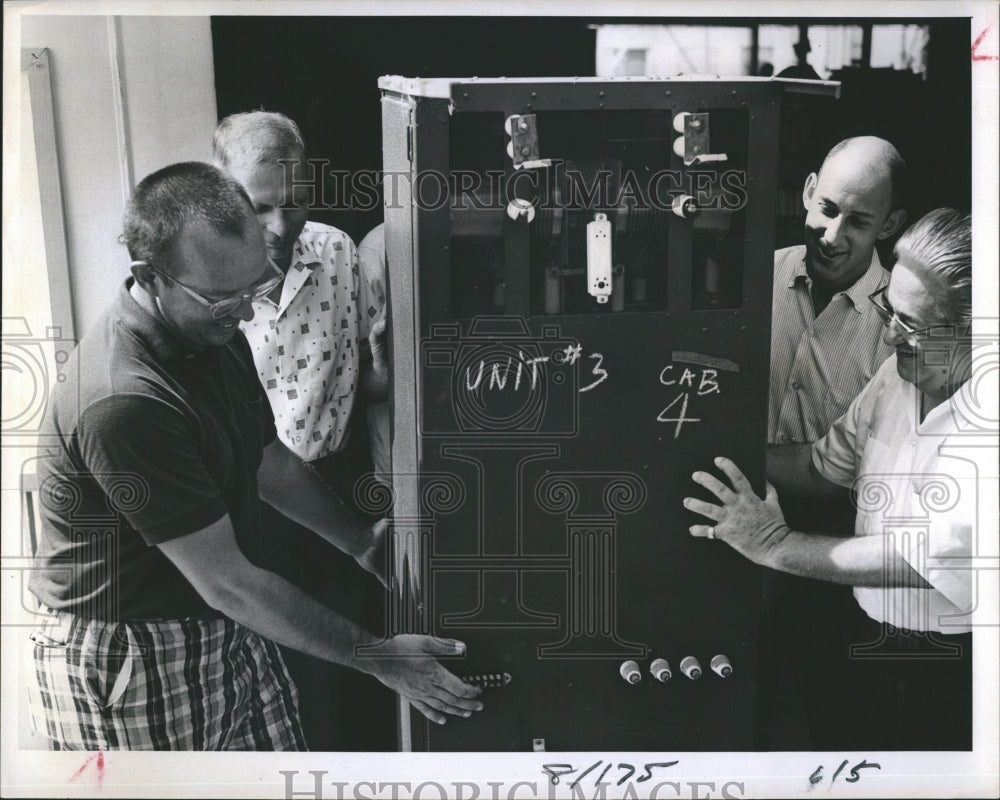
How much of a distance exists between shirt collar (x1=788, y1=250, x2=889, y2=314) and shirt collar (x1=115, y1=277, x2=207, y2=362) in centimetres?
178

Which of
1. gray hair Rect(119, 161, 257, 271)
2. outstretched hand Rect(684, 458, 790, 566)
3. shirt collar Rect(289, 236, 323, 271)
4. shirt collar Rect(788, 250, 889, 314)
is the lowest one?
outstretched hand Rect(684, 458, 790, 566)

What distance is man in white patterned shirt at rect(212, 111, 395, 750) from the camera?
318cm

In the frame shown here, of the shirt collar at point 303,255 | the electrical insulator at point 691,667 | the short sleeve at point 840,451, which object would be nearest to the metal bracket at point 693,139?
the short sleeve at point 840,451

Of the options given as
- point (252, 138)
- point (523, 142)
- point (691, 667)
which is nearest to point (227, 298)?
point (252, 138)

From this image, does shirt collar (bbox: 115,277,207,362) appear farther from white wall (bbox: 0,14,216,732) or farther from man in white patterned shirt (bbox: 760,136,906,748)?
man in white patterned shirt (bbox: 760,136,906,748)

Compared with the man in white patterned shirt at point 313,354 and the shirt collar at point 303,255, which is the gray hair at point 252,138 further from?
the shirt collar at point 303,255

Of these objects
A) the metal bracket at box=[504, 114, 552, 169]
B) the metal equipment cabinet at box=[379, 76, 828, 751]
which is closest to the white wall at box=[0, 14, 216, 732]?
the metal equipment cabinet at box=[379, 76, 828, 751]

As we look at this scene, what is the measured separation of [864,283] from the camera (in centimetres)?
327

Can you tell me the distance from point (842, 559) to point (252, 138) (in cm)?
217

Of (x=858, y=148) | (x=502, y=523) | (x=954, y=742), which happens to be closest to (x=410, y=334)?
(x=502, y=523)

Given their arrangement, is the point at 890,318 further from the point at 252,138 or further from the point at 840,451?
the point at 252,138

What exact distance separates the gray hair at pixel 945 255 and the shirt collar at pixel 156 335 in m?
2.11

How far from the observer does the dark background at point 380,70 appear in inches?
125

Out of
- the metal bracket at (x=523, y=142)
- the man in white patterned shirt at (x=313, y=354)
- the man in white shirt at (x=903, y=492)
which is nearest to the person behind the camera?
the metal bracket at (x=523, y=142)
